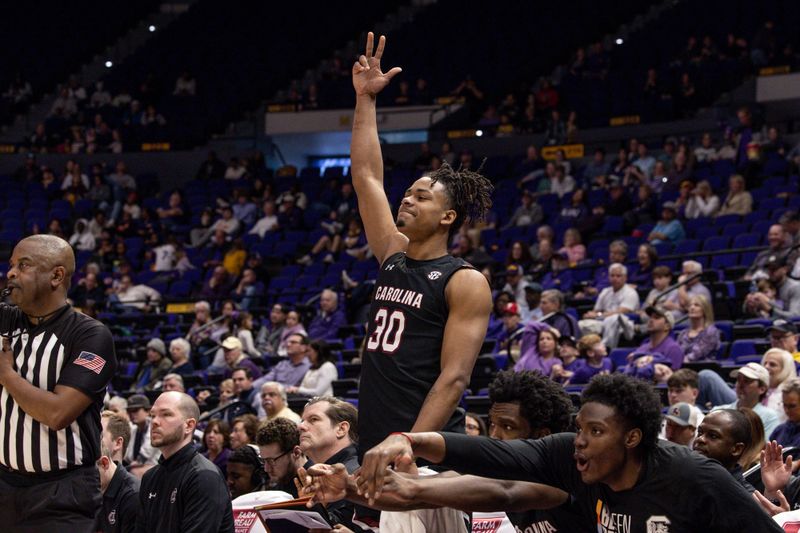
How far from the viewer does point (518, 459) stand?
3.57 m

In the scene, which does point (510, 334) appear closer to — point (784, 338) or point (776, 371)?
point (784, 338)

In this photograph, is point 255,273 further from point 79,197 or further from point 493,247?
point 79,197

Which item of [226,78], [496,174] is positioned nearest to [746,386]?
[496,174]

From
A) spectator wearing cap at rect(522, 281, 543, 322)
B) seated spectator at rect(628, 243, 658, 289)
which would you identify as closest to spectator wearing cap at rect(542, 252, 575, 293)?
seated spectator at rect(628, 243, 658, 289)

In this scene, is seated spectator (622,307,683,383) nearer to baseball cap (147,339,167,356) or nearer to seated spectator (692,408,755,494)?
seated spectator (692,408,755,494)

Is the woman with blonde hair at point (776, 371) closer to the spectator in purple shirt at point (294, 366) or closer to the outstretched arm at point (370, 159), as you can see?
the outstretched arm at point (370, 159)

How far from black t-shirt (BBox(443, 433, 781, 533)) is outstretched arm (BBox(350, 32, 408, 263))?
3.97 ft

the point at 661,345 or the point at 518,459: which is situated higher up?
the point at 518,459

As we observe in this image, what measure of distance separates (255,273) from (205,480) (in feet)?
34.5

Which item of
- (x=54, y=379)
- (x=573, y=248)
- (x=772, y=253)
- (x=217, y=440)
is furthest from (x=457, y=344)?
(x=573, y=248)

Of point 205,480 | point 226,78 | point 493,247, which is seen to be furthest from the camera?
point 226,78

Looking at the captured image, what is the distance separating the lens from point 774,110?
1772cm

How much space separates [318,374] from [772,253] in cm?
436

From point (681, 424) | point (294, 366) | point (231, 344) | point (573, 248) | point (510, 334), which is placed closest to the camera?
point (681, 424)
